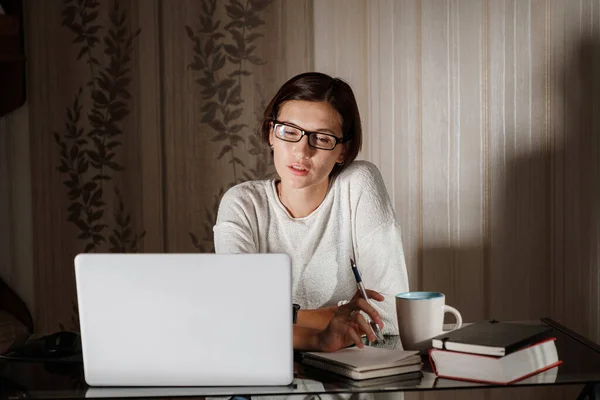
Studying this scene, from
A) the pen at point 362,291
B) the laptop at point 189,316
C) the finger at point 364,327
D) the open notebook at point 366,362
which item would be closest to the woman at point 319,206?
the pen at point 362,291

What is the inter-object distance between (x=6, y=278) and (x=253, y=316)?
67.9 inches

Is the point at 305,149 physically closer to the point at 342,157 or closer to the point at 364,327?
the point at 342,157

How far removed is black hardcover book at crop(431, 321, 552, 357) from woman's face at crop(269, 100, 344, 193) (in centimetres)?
68

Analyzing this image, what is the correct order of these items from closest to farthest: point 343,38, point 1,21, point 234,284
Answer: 1. point 234,284
2. point 1,21
3. point 343,38

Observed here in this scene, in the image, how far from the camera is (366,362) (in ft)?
3.75

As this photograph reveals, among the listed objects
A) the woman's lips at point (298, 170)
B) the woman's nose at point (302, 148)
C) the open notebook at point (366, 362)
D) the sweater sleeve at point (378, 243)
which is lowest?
the open notebook at point (366, 362)

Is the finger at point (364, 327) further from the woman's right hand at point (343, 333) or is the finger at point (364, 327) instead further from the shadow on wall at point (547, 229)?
the shadow on wall at point (547, 229)

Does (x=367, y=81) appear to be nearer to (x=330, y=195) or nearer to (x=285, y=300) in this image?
(x=330, y=195)

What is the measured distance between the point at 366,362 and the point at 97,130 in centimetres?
164

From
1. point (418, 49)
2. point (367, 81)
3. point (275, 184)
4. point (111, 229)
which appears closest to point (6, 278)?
point (111, 229)

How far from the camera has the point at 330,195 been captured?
6.25ft

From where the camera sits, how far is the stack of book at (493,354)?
43.0 inches

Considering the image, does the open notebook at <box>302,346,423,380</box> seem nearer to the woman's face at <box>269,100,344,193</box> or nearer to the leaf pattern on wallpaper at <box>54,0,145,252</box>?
the woman's face at <box>269,100,344,193</box>

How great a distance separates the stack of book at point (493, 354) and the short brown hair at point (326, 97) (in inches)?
31.1
